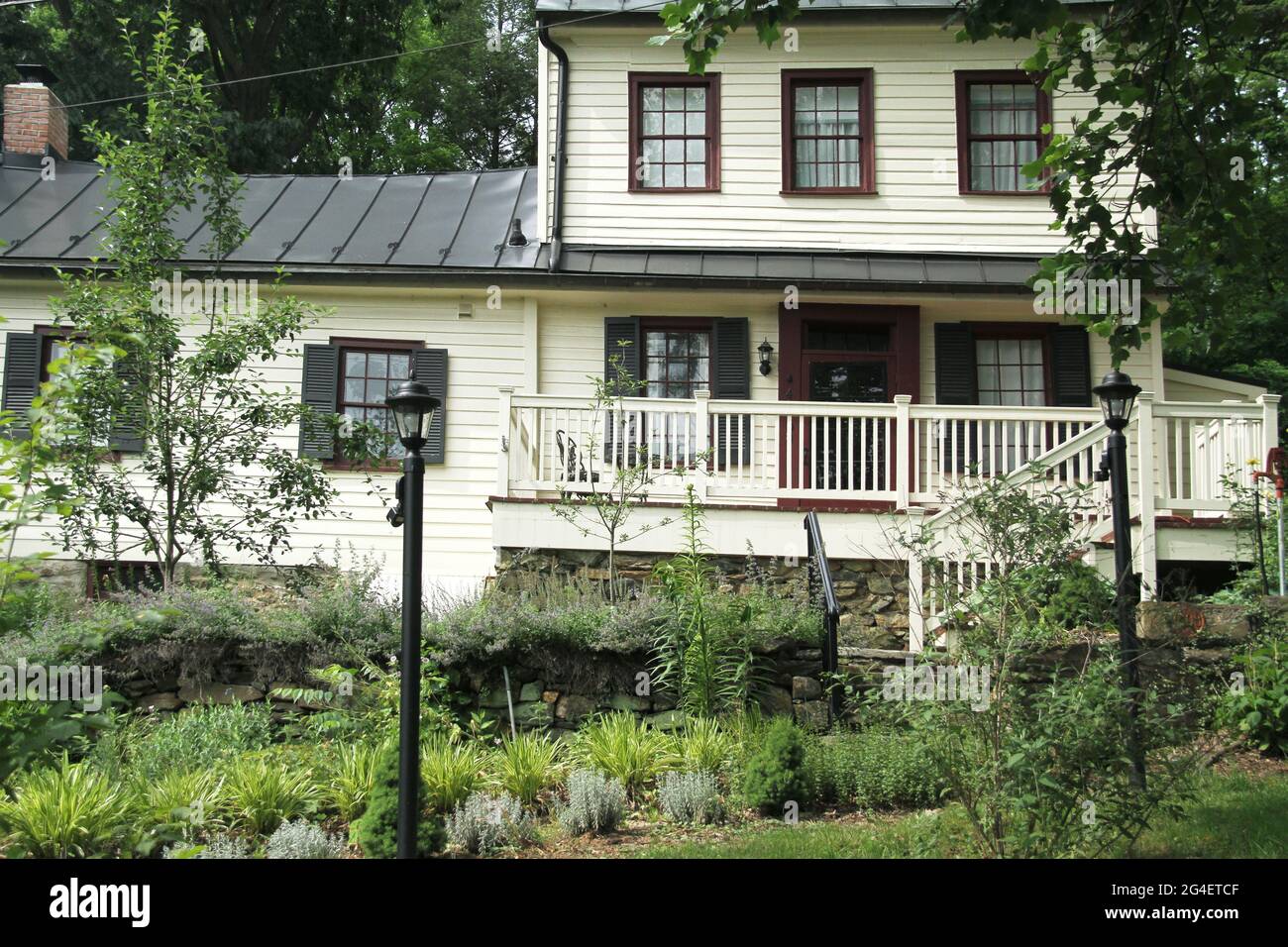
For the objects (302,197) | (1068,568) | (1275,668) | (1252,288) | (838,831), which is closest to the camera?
(1068,568)

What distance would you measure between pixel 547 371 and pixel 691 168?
2957 mm

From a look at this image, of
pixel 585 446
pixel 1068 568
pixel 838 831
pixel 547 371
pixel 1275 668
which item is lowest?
pixel 838 831

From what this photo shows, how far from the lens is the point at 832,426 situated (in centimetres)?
1268

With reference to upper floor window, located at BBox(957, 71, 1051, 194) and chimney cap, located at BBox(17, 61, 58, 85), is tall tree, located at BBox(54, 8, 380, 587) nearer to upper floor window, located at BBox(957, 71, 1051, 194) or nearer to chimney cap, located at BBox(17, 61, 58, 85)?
chimney cap, located at BBox(17, 61, 58, 85)

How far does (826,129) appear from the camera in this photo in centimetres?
1295

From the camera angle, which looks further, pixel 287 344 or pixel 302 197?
pixel 302 197

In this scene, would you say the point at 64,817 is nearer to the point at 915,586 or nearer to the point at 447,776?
the point at 447,776

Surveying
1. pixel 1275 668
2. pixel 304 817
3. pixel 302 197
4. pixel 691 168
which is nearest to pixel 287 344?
pixel 302 197

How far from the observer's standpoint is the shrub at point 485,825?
20.0 feet

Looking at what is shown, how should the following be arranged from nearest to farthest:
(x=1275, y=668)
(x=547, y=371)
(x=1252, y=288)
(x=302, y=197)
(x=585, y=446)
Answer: (x=1275, y=668), (x=585, y=446), (x=547, y=371), (x=302, y=197), (x=1252, y=288)

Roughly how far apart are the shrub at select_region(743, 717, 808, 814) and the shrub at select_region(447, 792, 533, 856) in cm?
132

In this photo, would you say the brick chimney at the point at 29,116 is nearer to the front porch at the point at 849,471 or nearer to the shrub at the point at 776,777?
the front porch at the point at 849,471

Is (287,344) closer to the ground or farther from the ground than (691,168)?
closer to the ground

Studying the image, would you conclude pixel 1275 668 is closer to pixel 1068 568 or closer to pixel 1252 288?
pixel 1068 568
